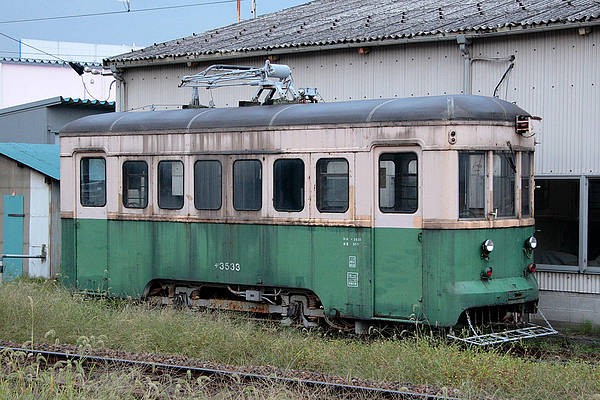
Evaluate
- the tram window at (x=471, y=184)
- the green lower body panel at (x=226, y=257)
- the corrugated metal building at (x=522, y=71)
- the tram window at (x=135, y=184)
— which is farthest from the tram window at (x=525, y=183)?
the tram window at (x=135, y=184)

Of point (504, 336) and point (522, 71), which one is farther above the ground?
point (522, 71)

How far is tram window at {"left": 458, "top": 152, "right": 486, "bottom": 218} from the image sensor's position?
1051 cm

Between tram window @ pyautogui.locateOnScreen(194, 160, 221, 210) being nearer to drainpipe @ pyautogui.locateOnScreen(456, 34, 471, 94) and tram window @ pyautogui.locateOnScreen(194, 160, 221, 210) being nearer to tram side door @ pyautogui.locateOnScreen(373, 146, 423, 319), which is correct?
tram side door @ pyautogui.locateOnScreen(373, 146, 423, 319)

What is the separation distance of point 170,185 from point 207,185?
712 millimetres

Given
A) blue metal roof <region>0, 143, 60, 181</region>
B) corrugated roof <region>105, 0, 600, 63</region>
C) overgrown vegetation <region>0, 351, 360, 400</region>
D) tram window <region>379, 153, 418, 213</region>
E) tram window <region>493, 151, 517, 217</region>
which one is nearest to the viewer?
overgrown vegetation <region>0, 351, 360, 400</region>

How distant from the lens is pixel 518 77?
44.3 feet

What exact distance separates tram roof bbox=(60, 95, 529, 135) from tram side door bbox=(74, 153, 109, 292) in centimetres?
57

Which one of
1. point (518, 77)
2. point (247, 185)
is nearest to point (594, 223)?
point (518, 77)

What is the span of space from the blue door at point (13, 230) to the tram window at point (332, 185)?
9.52m

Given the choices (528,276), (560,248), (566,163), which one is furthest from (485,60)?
(528,276)

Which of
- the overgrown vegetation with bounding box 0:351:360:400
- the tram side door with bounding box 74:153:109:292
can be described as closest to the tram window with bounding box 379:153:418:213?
the overgrown vegetation with bounding box 0:351:360:400

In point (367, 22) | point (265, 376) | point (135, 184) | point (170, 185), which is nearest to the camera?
point (265, 376)

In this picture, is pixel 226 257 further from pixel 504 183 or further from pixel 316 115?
pixel 504 183

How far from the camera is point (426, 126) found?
412 inches
